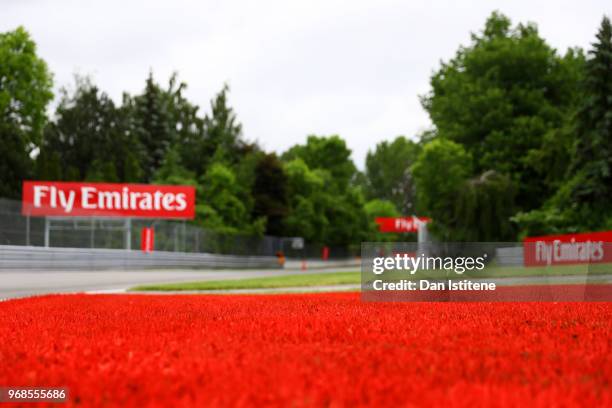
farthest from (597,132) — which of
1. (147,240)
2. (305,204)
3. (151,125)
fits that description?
(151,125)

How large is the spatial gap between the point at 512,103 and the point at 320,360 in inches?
2116

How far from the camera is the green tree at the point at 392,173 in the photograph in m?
146

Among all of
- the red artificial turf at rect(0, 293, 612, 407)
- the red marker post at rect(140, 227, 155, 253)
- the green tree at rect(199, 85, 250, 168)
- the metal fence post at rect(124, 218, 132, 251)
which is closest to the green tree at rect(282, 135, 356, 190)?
the green tree at rect(199, 85, 250, 168)

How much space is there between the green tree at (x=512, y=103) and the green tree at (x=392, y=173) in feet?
278

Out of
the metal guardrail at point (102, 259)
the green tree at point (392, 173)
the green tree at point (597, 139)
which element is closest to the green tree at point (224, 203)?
the metal guardrail at point (102, 259)

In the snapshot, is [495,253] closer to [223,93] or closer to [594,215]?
[594,215]

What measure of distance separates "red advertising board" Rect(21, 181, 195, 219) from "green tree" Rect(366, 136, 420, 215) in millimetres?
99685

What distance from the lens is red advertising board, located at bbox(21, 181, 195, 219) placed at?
1678 inches

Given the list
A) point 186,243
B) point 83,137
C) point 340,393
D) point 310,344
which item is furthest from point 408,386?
point 83,137

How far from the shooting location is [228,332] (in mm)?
7488

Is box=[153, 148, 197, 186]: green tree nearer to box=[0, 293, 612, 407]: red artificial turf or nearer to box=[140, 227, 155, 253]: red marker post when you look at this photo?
box=[140, 227, 155, 253]: red marker post

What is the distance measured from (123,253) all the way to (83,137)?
3934 centimetres

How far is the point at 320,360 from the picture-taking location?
544cm

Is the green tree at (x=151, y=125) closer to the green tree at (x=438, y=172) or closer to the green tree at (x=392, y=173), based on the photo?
the green tree at (x=438, y=172)
